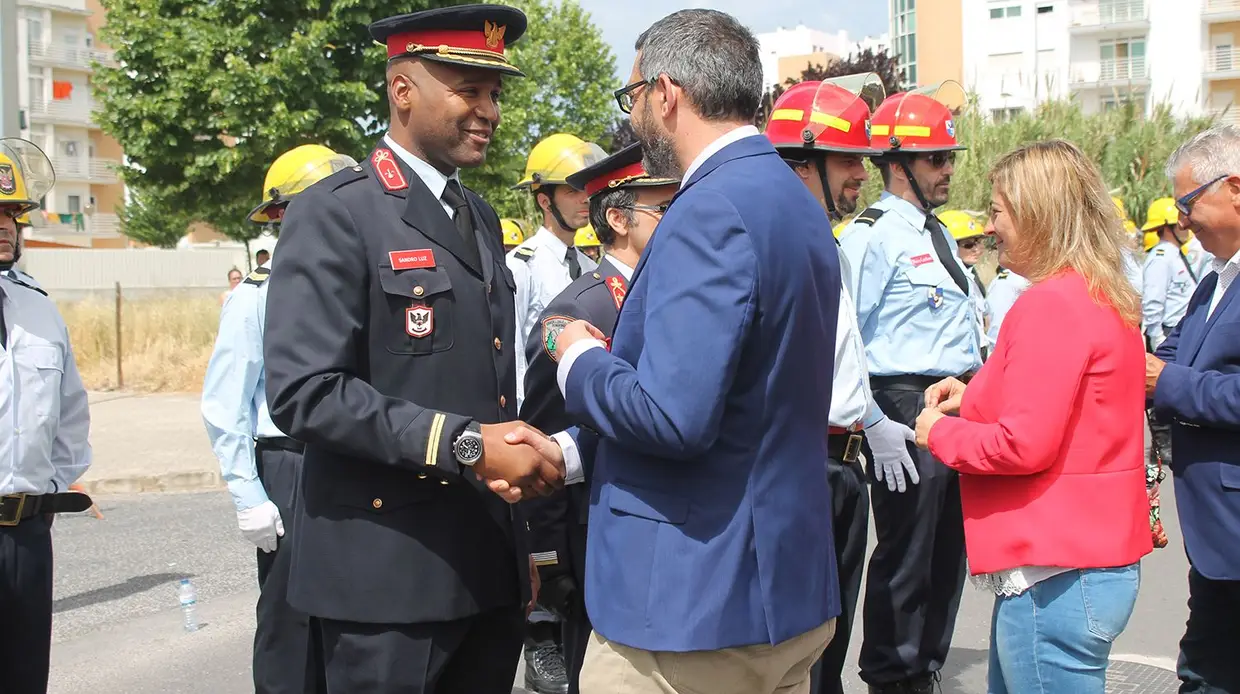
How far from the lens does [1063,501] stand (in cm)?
333

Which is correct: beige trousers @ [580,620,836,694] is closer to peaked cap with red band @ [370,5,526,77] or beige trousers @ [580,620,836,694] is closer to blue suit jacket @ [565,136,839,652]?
blue suit jacket @ [565,136,839,652]

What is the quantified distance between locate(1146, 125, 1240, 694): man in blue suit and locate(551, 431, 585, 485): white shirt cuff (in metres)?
2.09

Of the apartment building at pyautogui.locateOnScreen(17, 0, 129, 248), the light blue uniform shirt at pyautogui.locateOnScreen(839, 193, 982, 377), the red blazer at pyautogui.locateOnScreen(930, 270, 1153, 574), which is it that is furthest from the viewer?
the apartment building at pyautogui.locateOnScreen(17, 0, 129, 248)

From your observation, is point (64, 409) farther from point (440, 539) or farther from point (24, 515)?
point (440, 539)

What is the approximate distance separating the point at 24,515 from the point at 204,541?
4.85 meters

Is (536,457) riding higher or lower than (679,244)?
lower

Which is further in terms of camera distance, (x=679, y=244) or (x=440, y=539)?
(x=440, y=539)

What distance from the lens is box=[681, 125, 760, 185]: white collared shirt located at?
2652 millimetres

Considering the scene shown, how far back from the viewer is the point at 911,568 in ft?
16.7

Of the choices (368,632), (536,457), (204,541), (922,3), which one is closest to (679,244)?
(536,457)

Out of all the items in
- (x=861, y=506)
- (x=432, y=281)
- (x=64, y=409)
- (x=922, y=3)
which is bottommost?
(x=861, y=506)

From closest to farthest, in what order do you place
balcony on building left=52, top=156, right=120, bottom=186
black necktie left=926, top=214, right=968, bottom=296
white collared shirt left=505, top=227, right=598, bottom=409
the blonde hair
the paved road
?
the blonde hair, black necktie left=926, top=214, right=968, bottom=296, the paved road, white collared shirt left=505, top=227, right=598, bottom=409, balcony on building left=52, top=156, right=120, bottom=186

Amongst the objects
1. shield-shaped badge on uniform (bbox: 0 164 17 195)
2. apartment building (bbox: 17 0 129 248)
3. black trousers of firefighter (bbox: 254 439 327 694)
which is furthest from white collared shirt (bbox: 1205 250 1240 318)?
apartment building (bbox: 17 0 129 248)

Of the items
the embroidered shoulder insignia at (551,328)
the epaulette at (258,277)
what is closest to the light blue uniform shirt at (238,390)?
the epaulette at (258,277)
